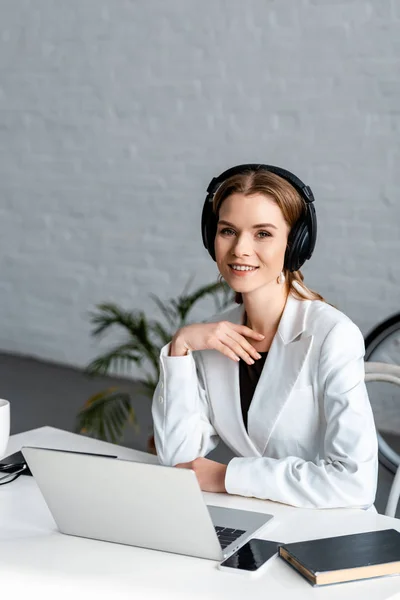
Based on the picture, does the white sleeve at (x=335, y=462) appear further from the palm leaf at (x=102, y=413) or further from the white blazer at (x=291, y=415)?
the palm leaf at (x=102, y=413)

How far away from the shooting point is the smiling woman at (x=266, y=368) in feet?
4.69

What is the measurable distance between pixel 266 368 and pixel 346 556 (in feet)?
1.76

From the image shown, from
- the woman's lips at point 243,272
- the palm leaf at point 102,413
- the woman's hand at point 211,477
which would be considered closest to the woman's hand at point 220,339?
the woman's lips at point 243,272

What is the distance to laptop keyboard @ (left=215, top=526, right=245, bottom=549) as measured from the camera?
3.80ft

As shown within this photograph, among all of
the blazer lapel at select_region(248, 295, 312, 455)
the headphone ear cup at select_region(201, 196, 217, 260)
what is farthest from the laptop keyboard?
the headphone ear cup at select_region(201, 196, 217, 260)

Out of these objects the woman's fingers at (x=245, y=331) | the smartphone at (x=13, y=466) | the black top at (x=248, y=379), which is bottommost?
the smartphone at (x=13, y=466)

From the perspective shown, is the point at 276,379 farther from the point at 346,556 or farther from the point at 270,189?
the point at 346,556

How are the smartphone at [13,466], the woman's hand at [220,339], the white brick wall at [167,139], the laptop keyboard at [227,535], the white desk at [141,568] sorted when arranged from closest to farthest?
the white desk at [141,568] → the laptop keyboard at [227,535] → the smartphone at [13,466] → the woman's hand at [220,339] → the white brick wall at [167,139]

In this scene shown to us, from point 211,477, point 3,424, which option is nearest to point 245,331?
point 211,477

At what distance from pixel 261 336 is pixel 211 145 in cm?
302

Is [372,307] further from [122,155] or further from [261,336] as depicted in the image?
[261,336]

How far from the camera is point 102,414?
3318 millimetres

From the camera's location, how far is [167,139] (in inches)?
183

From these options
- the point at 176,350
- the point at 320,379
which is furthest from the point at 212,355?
the point at 320,379
